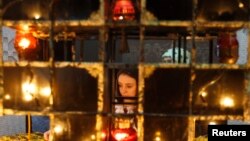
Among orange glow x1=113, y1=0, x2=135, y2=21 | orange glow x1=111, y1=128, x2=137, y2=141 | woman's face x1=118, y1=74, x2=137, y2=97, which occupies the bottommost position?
orange glow x1=111, y1=128, x2=137, y2=141

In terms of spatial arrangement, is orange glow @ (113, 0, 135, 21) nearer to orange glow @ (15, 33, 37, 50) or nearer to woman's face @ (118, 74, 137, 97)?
woman's face @ (118, 74, 137, 97)

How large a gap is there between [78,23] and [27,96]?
1716 mm

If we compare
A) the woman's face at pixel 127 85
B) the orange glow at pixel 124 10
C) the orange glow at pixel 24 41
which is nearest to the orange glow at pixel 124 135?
the woman's face at pixel 127 85

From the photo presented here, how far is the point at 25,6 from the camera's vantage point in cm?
556

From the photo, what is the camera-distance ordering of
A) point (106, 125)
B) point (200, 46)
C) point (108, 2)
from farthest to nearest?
point (200, 46), point (106, 125), point (108, 2)

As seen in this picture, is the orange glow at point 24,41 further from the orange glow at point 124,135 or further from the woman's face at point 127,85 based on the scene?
the orange glow at point 124,135

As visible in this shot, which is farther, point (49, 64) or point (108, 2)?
point (108, 2)

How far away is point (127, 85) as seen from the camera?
272 inches

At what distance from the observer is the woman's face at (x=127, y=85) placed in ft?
22.6

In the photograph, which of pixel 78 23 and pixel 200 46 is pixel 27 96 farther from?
pixel 200 46

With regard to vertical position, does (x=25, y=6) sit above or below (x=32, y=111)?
above

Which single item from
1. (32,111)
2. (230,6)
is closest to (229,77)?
(230,6)

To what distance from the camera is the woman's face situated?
688cm

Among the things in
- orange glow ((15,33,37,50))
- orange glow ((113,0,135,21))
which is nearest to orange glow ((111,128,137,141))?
orange glow ((113,0,135,21))
